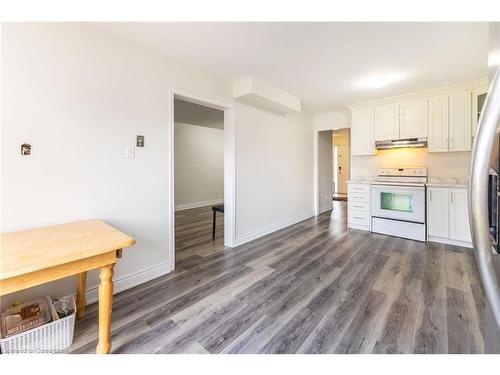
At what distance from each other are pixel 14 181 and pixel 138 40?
156 cm

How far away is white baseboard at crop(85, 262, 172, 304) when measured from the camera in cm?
198

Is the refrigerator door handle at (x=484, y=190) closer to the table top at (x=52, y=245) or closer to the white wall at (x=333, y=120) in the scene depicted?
the table top at (x=52, y=245)

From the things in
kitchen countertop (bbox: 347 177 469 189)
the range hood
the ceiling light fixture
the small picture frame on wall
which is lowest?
kitchen countertop (bbox: 347 177 469 189)

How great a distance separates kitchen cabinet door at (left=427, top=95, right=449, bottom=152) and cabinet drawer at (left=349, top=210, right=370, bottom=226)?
1.45m

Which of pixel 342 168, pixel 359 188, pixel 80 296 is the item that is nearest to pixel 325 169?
pixel 359 188

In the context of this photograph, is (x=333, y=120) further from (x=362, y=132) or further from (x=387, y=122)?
(x=387, y=122)

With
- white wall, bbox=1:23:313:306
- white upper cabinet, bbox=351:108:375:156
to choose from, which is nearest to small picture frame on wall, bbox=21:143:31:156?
white wall, bbox=1:23:313:306

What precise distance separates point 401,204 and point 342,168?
5.88 m

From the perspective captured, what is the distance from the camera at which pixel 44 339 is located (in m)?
1.40

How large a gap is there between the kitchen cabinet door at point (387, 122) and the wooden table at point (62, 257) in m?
4.32

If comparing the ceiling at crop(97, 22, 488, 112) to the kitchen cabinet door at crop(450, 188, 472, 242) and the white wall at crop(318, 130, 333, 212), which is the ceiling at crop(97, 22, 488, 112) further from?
the white wall at crop(318, 130, 333, 212)

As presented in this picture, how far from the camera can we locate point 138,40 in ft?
7.02
